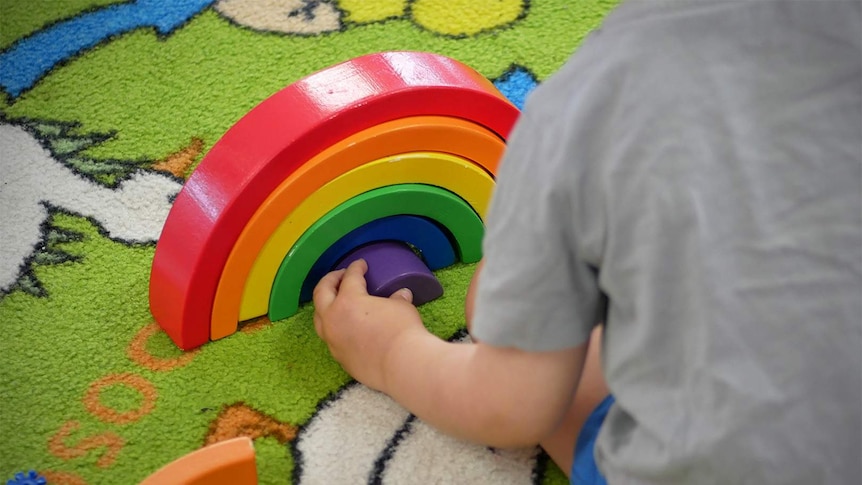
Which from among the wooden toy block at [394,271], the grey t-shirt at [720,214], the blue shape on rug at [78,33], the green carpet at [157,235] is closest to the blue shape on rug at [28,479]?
the green carpet at [157,235]

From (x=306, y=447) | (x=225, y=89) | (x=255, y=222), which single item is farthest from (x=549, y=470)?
(x=225, y=89)

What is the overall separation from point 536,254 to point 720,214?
3.5 inches

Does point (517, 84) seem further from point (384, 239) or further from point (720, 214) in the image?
point (720, 214)

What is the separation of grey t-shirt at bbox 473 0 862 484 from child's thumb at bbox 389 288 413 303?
0.97 ft

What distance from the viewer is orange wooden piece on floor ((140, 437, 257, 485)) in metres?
0.58

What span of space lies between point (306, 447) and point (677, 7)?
0.42m

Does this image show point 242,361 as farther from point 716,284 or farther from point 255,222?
point 716,284

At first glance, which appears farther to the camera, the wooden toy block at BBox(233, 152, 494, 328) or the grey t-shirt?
the wooden toy block at BBox(233, 152, 494, 328)

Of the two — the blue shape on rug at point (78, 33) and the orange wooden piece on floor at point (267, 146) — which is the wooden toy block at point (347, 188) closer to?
the orange wooden piece on floor at point (267, 146)

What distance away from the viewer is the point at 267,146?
2.19 ft

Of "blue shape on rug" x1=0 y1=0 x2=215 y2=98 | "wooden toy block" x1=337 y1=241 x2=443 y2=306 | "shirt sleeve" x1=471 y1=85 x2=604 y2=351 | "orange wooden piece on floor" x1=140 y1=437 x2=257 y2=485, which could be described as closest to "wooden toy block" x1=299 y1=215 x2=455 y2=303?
"wooden toy block" x1=337 y1=241 x2=443 y2=306

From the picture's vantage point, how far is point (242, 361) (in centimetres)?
72

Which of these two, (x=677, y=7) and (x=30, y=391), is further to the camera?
(x=30, y=391)

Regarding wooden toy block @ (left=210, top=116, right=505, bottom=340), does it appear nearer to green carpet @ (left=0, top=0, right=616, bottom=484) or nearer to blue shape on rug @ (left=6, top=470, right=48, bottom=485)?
green carpet @ (left=0, top=0, right=616, bottom=484)
